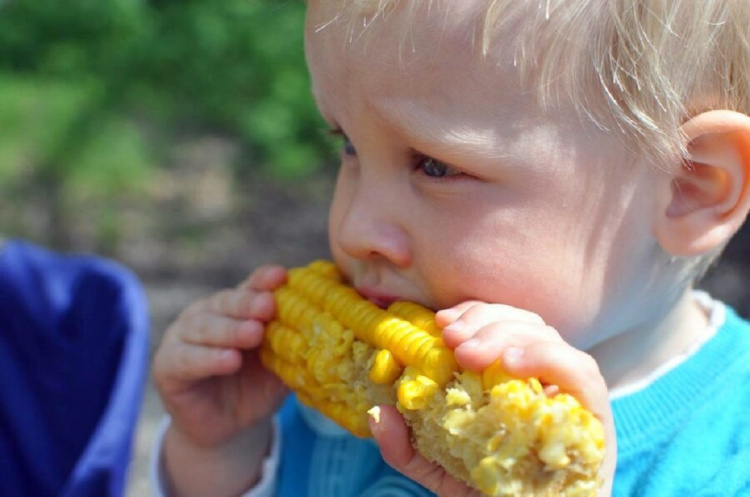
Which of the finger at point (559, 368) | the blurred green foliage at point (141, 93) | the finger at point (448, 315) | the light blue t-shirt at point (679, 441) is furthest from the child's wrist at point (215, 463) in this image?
the blurred green foliage at point (141, 93)

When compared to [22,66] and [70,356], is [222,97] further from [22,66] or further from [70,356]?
[70,356]

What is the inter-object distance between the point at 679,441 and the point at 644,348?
0.18m

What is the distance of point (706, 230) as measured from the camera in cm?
149

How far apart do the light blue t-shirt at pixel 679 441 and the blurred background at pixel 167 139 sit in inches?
109

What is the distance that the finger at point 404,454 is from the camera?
4.23 feet

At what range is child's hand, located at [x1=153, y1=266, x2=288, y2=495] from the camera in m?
1.78

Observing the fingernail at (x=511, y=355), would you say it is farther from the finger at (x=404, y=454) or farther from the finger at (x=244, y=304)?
the finger at (x=244, y=304)

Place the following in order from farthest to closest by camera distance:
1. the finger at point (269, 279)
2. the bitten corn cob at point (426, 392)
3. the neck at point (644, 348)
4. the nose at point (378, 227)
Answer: the finger at point (269, 279) < the neck at point (644, 348) < the nose at point (378, 227) < the bitten corn cob at point (426, 392)

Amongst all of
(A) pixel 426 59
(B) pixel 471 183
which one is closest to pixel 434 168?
(B) pixel 471 183

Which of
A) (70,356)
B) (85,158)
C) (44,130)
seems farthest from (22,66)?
(70,356)

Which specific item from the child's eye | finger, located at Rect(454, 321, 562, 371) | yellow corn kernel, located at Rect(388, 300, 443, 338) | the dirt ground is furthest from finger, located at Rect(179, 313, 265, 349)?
the dirt ground

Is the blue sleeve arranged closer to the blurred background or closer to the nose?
the nose

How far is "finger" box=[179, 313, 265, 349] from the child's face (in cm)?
33

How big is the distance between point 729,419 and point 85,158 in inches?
170
